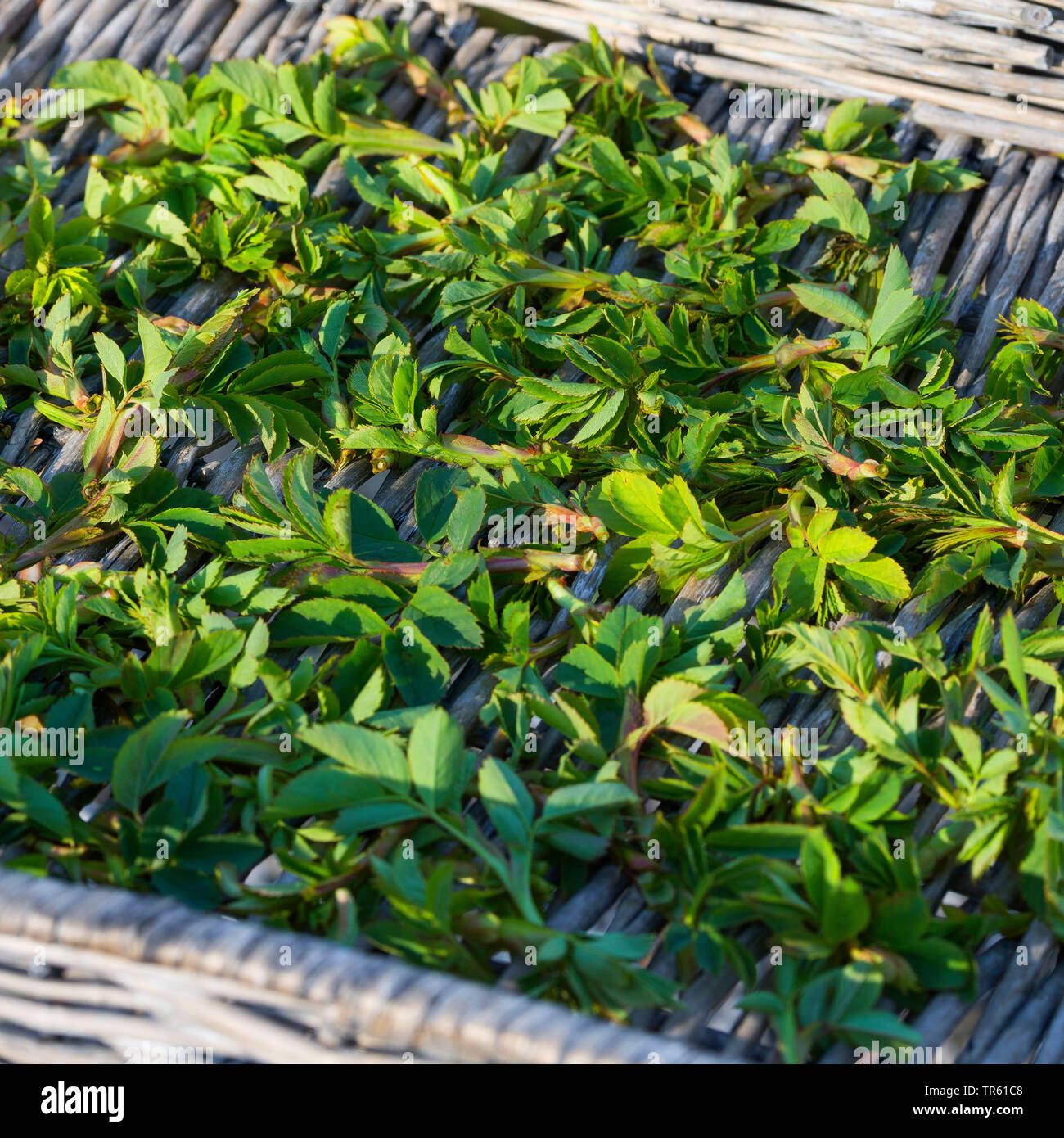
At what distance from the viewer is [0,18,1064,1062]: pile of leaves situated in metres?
0.74

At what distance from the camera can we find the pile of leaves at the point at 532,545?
74cm

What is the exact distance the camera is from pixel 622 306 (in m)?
1.11

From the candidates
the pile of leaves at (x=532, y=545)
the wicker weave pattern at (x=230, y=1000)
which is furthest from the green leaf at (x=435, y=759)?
the wicker weave pattern at (x=230, y=1000)

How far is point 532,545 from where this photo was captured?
0.95m

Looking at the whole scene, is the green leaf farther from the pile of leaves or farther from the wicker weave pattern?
the wicker weave pattern

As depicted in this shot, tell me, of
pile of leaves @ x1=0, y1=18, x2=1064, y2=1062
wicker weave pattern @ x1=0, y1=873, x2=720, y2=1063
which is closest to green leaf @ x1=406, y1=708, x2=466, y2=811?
pile of leaves @ x1=0, y1=18, x2=1064, y2=1062

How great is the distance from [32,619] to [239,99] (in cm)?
71

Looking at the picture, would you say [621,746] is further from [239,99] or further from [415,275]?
[239,99]

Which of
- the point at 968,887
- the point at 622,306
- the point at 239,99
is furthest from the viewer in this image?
the point at 239,99

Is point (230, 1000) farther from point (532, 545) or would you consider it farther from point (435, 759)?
point (532, 545)

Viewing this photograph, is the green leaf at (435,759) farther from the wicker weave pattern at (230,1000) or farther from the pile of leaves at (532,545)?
the wicker weave pattern at (230,1000)

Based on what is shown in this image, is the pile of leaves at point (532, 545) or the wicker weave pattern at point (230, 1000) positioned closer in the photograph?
the wicker weave pattern at point (230, 1000)

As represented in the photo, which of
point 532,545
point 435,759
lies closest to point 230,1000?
point 435,759
